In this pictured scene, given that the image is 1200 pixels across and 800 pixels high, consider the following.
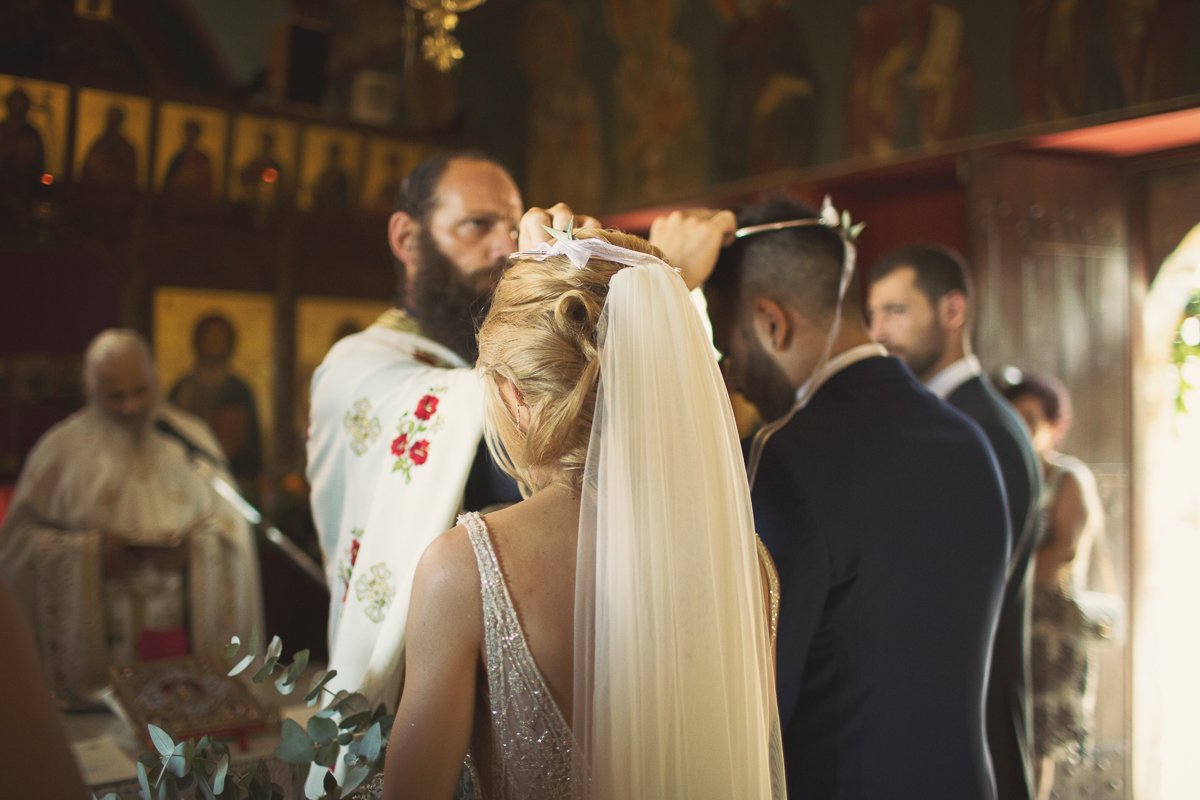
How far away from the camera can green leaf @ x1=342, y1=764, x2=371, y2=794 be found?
5.54 ft

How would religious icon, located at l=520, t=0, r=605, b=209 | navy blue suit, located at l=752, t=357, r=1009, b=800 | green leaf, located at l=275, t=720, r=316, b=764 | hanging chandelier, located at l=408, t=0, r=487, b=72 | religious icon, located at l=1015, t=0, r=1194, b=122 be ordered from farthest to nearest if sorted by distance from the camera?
religious icon, located at l=520, t=0, r=605, b=209, religious icon, located at l=1015, t=0, r=1194, b=122, hanging chandelier, located at l=408, t=0, r=487, b=72, navy blue suit, located at l=752, t=357, r=1009, b=800, green leaf, located at l=275, t=720, r=316, b=764

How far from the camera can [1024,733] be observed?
3672mm

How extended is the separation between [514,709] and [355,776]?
1.25 ft

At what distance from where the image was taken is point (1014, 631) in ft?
12.3

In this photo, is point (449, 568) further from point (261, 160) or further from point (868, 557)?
point (261, 160)

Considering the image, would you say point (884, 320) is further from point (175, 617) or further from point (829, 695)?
point (175, 617)

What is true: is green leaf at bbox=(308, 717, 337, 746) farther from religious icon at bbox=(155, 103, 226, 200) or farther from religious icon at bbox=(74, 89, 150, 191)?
religious icon at bbox=(155, 103, 226, 200)

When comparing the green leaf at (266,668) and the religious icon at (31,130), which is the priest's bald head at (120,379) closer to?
the religious icon at (31,130)

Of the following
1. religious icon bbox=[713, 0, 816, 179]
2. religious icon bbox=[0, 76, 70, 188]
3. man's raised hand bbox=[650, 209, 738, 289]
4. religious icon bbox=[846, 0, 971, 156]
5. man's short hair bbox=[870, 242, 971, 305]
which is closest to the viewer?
man's raised hand bbox=[650, 209, 738, 289]

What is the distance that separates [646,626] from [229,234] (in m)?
7.38

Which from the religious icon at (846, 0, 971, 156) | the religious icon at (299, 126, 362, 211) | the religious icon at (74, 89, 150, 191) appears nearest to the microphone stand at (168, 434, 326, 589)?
the religious icon at (74, 89, 150, 191)

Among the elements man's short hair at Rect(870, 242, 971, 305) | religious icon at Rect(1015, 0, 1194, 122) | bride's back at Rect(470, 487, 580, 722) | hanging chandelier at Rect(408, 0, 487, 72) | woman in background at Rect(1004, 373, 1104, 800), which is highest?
religious icon at Rect(1015, 0, 1194, 122)

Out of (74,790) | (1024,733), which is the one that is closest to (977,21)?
(1024,733)

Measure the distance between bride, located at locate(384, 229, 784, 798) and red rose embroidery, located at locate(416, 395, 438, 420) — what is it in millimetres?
636
